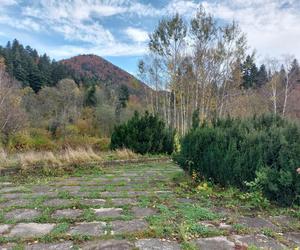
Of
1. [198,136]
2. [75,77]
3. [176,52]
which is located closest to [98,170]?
[198,136]

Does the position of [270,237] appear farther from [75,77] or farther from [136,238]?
[75,77]

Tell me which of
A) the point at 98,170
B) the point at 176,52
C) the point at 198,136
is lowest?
the point at 98,170

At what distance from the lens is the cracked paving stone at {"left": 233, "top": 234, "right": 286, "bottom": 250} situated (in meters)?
2.34

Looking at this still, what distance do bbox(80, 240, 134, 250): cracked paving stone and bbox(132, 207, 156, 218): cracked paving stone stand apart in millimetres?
689

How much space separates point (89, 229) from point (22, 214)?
952 mm

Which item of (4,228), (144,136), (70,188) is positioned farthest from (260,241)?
(144,136)

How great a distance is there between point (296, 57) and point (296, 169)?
24778mm

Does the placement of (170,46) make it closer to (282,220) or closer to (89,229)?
(282,220)

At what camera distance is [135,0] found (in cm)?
1046

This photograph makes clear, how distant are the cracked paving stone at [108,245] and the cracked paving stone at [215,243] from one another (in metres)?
0.57

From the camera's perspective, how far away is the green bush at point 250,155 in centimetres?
347

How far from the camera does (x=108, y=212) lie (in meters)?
3.08

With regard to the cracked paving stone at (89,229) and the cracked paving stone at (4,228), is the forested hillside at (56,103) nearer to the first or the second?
the cracked paving stone at (4,228)

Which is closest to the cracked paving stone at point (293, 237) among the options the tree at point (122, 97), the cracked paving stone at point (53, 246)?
the cracked paving stone at point (53, 246)
